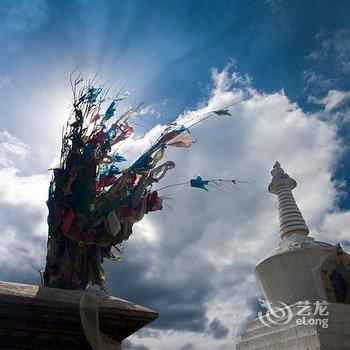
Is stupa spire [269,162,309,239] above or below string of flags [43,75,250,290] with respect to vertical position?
above

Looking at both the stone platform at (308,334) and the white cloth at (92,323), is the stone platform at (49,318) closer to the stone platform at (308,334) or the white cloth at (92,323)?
the white cloth at (92,323)

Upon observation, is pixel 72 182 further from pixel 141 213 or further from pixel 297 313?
pixel 297 313

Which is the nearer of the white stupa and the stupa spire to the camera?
the white stupa

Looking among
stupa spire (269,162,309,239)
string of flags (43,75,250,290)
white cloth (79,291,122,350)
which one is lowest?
white cloth (79,291,122,350)

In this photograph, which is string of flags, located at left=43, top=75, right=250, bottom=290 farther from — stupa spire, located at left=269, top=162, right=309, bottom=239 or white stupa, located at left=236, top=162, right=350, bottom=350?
stupa spire, located at left=269, top=162, right=309, bottom=239

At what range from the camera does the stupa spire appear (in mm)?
21328

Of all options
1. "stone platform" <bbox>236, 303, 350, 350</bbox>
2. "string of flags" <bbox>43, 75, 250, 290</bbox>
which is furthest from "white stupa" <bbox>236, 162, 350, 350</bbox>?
"string of flags" <bbox>43, 75, 250, 290</bbox>

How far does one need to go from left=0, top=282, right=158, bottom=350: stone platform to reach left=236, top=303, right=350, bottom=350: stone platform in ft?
38.4

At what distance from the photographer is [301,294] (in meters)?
17.7

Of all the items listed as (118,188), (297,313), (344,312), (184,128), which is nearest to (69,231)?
(118,188)

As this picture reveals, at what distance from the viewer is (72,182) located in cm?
589

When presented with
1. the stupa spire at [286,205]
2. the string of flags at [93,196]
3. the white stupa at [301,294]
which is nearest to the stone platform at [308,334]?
the white stupa at [301,294]

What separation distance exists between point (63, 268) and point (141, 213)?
1531mm

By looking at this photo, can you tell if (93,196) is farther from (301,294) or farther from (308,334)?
(301,294)
